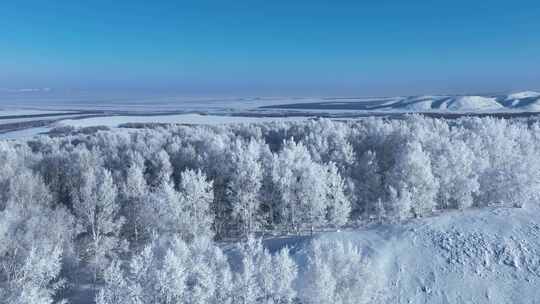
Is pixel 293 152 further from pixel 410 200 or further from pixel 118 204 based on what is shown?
pixel 118 204

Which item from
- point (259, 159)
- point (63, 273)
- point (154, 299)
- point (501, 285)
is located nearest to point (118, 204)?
point (63, 273)

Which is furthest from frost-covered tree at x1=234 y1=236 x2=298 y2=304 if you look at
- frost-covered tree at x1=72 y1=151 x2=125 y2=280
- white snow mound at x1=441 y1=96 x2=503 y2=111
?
A: white snow mound at x1=441 y1=96 x2=503 y2=111

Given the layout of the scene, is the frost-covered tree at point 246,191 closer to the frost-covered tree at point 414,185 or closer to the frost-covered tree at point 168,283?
the frost-covered tree at point 414,185

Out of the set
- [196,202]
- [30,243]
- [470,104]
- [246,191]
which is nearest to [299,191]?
[246,191]

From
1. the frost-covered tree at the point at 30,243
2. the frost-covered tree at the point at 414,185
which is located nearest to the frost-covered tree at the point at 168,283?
the frost-covered tree at the point at 30,243

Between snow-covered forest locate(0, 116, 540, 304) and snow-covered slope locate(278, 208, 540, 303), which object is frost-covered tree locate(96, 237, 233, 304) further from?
snow-covered slope locate(278, 208, 540, 303)

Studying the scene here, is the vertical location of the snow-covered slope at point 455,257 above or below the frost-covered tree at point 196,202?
below
